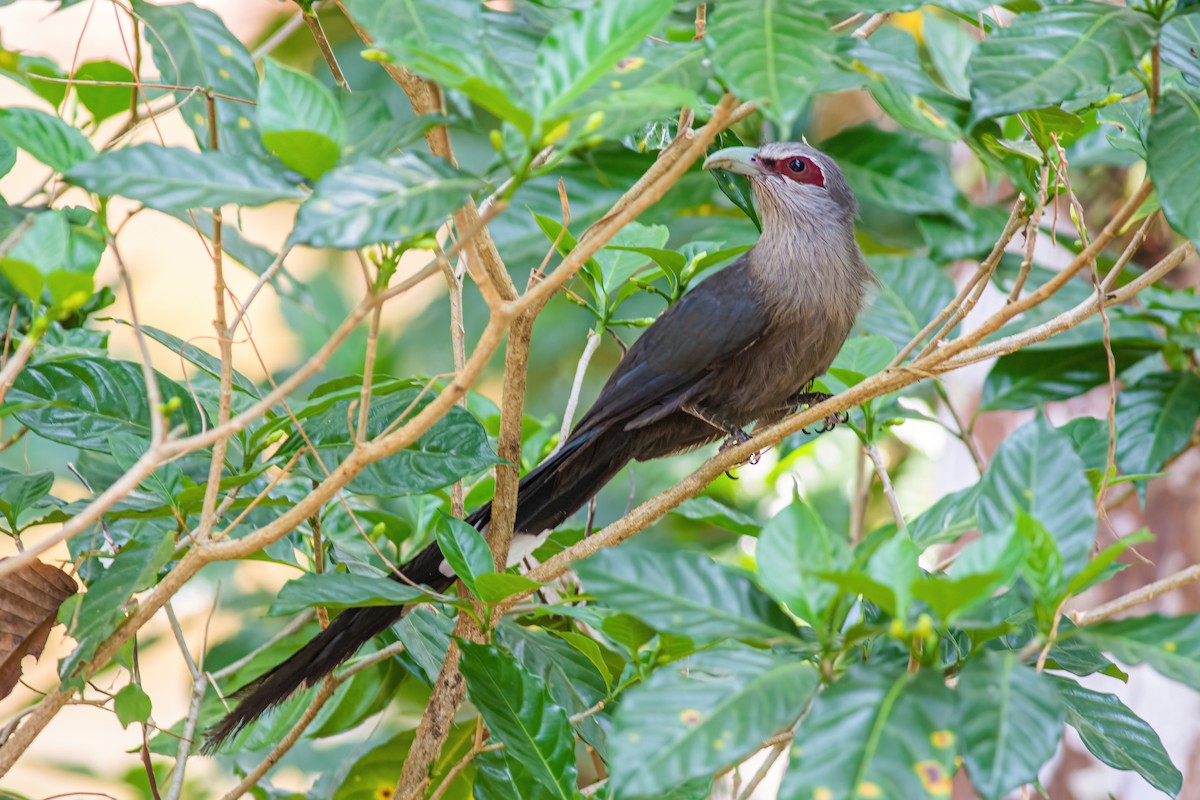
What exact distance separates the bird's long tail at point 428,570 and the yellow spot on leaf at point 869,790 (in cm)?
71

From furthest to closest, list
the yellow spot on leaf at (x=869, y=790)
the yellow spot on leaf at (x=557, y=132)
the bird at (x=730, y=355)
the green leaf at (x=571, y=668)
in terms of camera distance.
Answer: the bird at (x=730, y=355)
the green leaf at (x=571, y=668)
the yellow spot on leaf at (x=557, y=132)
the yellow spot on leaf at (x=869, y=790)

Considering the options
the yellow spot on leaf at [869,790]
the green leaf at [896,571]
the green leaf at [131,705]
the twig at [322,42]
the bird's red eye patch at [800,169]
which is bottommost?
the bird's red eye patch at [800,169]

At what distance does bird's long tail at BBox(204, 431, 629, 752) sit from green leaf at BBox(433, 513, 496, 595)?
75 millimetres

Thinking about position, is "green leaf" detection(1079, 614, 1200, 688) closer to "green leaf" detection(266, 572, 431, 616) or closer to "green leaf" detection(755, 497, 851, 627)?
"green leaf" detection(755, 497, 851, 627)

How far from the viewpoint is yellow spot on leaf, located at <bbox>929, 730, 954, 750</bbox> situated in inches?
36.6

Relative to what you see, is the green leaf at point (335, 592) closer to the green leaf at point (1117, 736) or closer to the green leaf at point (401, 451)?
the green leaf at point (401, 451)

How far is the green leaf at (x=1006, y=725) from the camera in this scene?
2.94ft

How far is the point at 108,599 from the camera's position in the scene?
1.40m

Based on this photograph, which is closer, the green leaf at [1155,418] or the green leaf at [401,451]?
the green leaf at [401,451]

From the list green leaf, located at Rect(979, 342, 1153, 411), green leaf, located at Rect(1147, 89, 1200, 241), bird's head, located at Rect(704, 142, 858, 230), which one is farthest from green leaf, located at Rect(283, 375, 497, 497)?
green leaf, located at Rect(979, 342, 1153, 411)

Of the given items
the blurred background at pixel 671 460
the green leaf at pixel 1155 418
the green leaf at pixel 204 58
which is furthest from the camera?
the blurred background at pixel 671 460

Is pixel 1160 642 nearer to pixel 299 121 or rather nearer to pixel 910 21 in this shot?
pixel 299 121

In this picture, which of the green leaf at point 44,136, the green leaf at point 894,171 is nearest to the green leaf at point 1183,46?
the green leaf at point 44,136

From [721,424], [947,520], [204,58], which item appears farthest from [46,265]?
[721,424]
